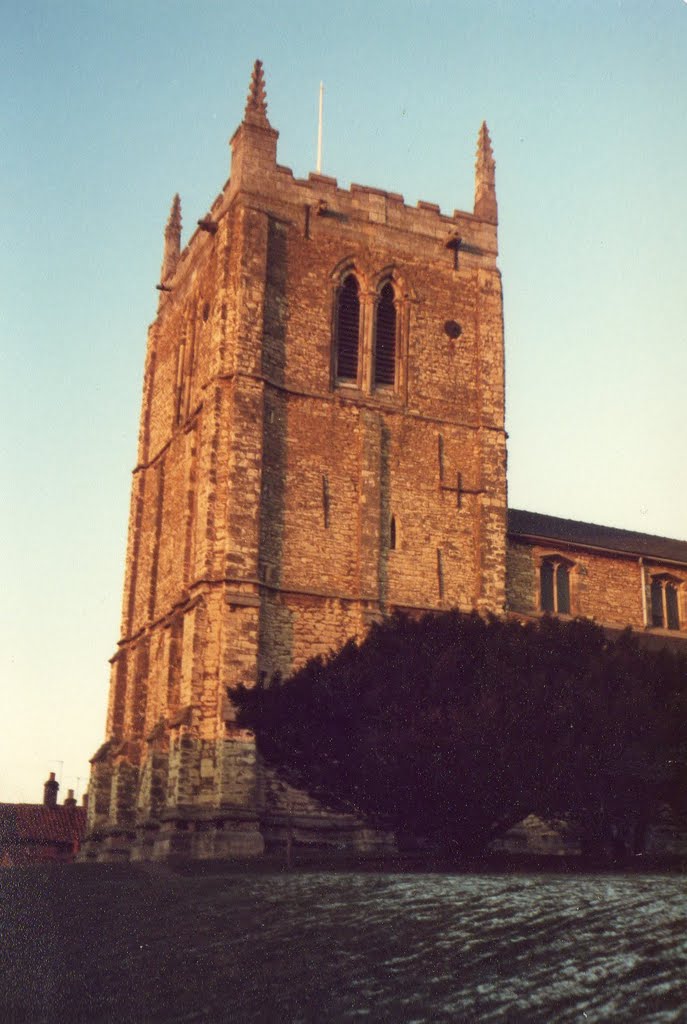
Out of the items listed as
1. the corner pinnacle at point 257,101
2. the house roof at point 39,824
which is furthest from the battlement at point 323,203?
the house roof at point 39,824

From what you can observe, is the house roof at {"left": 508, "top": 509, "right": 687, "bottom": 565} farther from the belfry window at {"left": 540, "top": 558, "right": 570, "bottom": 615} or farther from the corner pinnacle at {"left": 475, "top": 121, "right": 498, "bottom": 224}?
the corner pinnacle at {"left": 475, "top": 121, "right": 498, "bottom": 224}

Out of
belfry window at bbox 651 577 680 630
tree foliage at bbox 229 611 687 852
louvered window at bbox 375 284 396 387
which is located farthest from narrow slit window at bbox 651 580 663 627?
louvered window at bbox 375 284 396 387

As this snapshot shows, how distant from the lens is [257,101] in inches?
1289

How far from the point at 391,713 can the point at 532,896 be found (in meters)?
10.6

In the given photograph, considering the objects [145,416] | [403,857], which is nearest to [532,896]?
[403,857]

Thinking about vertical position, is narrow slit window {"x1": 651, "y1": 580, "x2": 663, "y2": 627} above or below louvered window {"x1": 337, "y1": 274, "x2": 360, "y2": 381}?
below

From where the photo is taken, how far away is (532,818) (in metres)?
28.5

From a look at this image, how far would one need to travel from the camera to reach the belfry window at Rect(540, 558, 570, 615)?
33344 mm

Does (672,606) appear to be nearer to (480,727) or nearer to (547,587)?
(547,587)

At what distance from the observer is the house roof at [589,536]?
34.2 meters

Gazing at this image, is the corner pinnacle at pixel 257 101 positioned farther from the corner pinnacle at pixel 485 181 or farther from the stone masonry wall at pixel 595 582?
the stone masonry wall at pixel 595 582

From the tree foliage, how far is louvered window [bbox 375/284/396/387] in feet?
31.3

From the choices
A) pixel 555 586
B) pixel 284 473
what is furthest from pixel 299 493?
pixel 555 586

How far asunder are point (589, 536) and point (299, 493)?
437 inches
